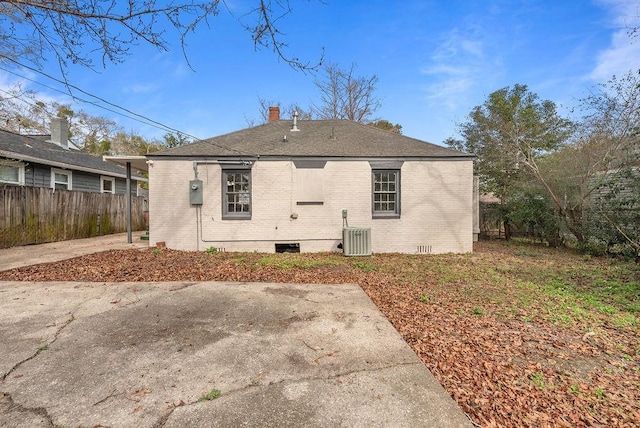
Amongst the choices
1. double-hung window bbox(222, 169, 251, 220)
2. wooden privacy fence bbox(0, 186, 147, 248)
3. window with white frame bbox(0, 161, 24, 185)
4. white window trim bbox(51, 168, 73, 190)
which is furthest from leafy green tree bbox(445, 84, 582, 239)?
white window trim bbox(51, 168, 73, 190)

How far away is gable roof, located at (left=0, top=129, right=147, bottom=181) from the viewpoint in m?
11.2

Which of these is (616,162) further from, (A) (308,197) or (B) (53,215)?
(B) (53,215)

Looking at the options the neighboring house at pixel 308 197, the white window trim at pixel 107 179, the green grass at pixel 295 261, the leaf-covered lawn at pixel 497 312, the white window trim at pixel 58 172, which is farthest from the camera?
the white window trim at pixel 107 179

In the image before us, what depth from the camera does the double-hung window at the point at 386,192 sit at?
9.37m

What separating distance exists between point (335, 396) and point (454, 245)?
830 centimetres

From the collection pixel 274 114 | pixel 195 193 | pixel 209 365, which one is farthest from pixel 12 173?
pixel 209 365

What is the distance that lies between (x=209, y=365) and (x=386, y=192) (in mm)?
7677

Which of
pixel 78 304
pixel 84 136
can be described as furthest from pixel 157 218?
pixel 84 136

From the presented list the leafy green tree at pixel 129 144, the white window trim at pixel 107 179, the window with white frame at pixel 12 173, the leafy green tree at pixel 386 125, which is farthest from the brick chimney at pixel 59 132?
the leafy green tree at pixel 386 125

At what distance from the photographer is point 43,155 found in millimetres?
12617

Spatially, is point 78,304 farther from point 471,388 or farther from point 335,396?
point 471,388

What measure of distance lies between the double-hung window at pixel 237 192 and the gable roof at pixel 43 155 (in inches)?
287

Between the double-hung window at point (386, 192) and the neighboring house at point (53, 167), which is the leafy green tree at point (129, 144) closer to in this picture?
the neighboring house at point (53, 167)

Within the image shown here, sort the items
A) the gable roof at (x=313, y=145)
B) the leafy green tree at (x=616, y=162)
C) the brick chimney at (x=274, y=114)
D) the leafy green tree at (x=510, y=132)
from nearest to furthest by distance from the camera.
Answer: the leafy green tree at (x=616, y=162), the gable roof at (x=313, y=145), the brick chimney at (x=274, y=114), the leafy green tree at (x=510, y=132)
